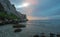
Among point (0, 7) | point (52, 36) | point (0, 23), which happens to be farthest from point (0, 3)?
point (52, 36)

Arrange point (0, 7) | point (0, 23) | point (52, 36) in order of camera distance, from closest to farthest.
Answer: point (52, 36), point (0, 23), point (0, 7)

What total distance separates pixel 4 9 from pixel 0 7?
23.4ft

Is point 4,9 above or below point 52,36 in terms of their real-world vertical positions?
above

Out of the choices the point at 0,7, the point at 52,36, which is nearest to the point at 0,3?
the point at 0,7

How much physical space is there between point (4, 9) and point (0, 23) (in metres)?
61.8

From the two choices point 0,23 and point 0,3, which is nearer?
point 0,23

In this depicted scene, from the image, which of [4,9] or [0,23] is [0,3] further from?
[0,23]

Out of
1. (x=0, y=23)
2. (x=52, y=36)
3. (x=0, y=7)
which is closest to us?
(x=52, y=36)

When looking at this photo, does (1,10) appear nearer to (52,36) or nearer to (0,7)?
(0,7)

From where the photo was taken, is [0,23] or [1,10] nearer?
[0,23]

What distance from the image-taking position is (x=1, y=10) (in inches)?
6540

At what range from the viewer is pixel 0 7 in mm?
161875

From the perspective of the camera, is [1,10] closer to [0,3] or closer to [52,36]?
[0,3]

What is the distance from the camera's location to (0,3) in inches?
6457
